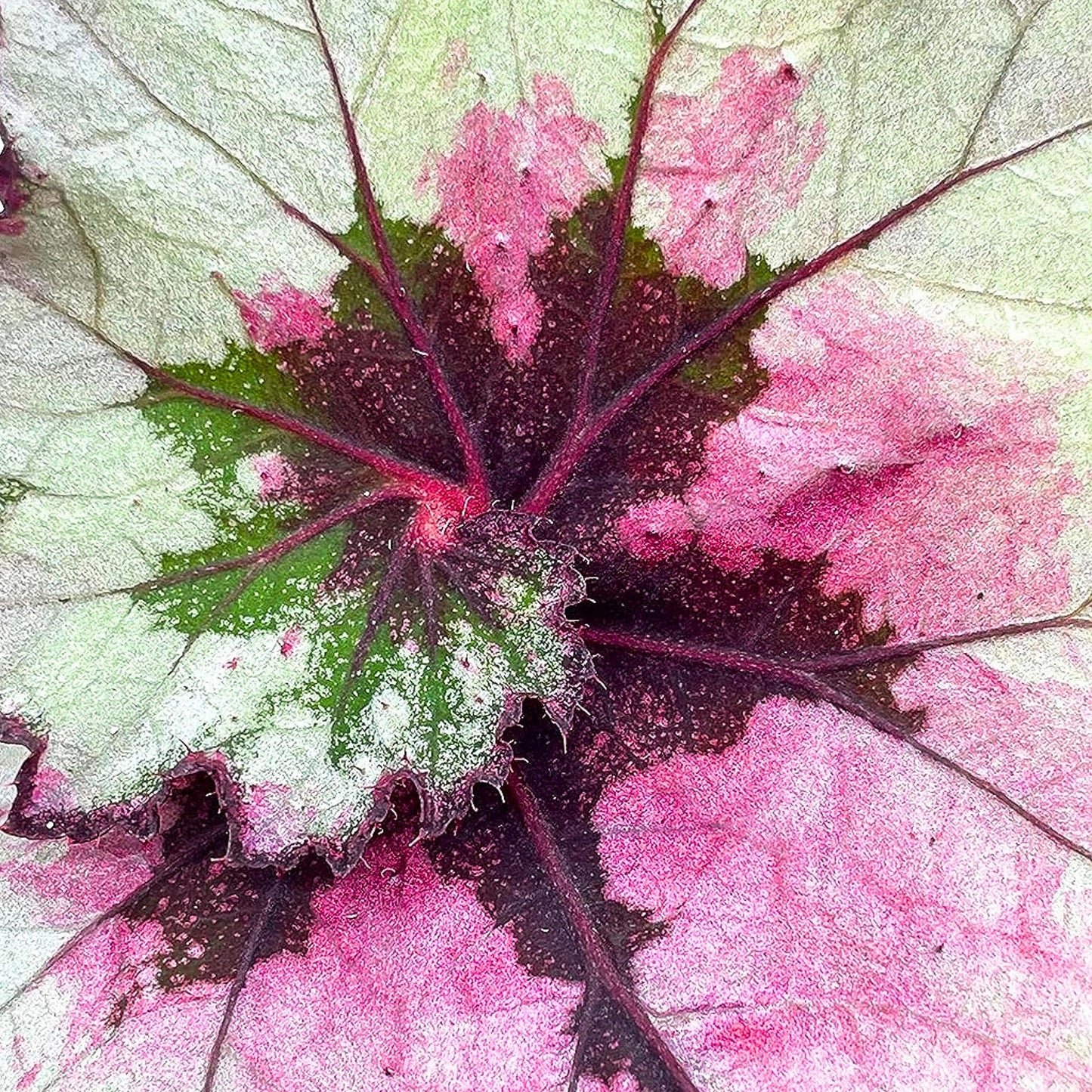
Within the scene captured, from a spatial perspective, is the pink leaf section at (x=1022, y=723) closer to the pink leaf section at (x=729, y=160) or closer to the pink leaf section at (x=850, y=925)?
the pink leaf section at (x=850, y=925)

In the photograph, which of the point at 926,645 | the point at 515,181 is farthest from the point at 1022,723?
the point at 515,181

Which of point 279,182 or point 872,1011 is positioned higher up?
point 279,182

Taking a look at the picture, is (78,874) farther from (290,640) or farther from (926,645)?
(926,645)

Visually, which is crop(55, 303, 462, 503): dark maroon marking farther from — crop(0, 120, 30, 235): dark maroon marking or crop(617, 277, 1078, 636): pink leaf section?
crop(617, 277, 1078, 636): pink leaf section

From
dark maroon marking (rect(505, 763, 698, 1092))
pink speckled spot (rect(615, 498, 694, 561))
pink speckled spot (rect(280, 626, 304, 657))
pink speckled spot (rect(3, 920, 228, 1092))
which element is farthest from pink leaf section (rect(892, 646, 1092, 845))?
pink speckled spot (rect(3, 920, 228, 1092))

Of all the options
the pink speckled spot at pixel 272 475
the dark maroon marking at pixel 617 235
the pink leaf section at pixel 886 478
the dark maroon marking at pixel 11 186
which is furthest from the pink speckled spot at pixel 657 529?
the dark maroon marking at pixel 11 186

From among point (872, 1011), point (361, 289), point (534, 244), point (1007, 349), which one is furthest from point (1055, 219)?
point (872, 1011)

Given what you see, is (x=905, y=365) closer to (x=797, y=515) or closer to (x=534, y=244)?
(x=797, y=515)
